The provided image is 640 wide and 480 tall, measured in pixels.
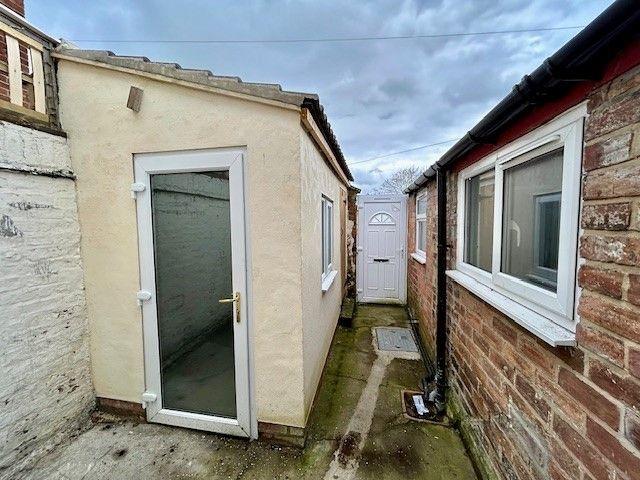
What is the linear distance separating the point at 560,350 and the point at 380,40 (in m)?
6.97

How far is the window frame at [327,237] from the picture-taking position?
4.08 metres

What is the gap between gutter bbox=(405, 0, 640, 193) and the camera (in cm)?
102

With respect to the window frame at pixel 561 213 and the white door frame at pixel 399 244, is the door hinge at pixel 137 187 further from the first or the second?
the white door frame at pixel 399 244

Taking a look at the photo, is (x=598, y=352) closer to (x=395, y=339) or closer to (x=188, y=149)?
(x=188, y=149)

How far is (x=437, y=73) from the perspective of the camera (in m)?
6.76

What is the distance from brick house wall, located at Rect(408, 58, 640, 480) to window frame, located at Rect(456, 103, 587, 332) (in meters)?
0.06

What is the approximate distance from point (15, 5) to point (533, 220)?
4.76 m

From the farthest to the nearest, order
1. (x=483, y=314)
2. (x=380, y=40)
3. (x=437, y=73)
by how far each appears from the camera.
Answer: (x=437, y=73) → (x=380, y=40) → (x=483, y=314)

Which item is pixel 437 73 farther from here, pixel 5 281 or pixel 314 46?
pixel 5 281

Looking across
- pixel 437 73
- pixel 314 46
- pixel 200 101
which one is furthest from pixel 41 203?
pixel 437 73

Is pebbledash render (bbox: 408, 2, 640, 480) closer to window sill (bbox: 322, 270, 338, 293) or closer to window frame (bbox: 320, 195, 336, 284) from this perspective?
window sill (bbox: 322, 270, 338, 293)

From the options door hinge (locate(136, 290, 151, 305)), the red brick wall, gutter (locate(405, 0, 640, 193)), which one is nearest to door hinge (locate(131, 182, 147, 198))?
door hinge (locate(136, 290, 151, 305))

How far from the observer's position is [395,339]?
512 cm

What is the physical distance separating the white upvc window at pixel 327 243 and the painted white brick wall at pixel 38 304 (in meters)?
2.76
